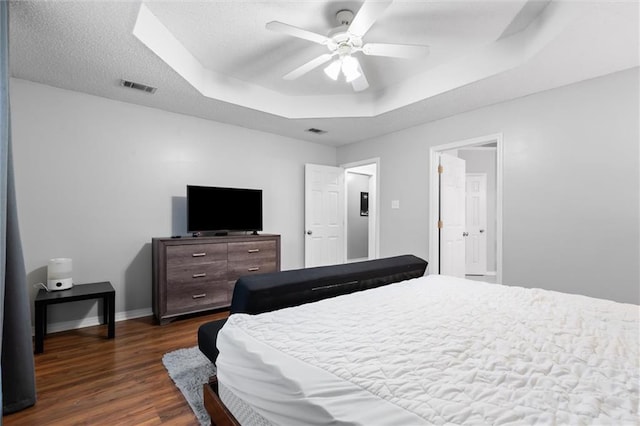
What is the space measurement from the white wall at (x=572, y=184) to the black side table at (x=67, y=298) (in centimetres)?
405

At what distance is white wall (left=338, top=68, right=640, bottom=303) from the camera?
8.54 ft

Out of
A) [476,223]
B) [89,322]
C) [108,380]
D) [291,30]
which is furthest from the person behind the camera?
[476,223]

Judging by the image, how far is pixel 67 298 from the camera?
2697 mm

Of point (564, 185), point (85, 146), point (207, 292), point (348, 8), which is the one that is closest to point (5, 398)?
point (207, 292)

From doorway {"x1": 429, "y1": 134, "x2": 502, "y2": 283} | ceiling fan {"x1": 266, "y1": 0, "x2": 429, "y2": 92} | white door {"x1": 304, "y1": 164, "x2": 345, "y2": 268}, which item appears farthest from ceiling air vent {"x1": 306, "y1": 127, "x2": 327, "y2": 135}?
ceiling fan {"x1": 266, "y1": 0, "x2": 429, "y2": 92}

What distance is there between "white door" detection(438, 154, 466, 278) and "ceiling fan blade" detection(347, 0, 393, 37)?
2.47 meters

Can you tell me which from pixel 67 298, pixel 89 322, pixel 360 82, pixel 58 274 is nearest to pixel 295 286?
pixel 360 82

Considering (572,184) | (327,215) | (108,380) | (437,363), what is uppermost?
(572,184)

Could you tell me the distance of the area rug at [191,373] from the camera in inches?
72.4

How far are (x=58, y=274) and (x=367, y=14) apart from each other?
343 centimetres

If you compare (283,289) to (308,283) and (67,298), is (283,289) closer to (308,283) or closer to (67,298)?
(308,283)

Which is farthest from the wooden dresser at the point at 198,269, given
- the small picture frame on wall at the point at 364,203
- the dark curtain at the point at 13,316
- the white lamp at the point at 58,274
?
the small picture frame on wall at the point at 364,203

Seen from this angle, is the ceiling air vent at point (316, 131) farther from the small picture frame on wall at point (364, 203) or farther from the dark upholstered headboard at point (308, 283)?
the small picture frame on wall at point (364, 203)

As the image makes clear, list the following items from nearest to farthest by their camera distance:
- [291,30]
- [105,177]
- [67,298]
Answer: [291,30] → [67,298] → [105,177]
